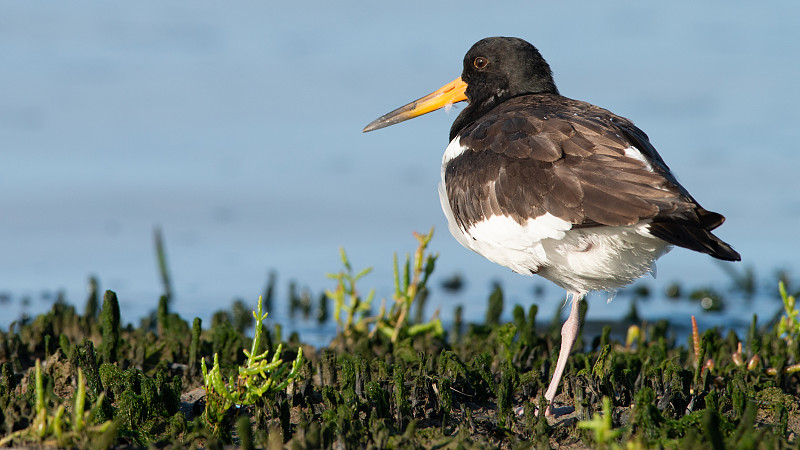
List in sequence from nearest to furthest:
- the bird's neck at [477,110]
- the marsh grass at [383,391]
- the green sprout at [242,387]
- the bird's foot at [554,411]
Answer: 1. the marsh grass at [383,391]
2. the green sprout at [242,387]
3. the bird's foot at [554,411]
4. the bird's neck at [477,110]

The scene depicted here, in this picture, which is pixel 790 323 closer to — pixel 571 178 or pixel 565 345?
pixel 565 345

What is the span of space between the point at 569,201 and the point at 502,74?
191 cm

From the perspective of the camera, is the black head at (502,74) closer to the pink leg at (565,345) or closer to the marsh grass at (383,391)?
the marsh grass at (383,391)

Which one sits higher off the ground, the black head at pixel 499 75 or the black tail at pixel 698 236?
the black head at pixel 499 75

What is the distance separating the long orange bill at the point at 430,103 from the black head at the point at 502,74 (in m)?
0.17

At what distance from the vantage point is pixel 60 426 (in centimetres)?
290

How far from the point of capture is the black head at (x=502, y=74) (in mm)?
5449

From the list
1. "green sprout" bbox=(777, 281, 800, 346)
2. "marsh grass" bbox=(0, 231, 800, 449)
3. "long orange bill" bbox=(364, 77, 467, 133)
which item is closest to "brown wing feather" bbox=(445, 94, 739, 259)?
"marsh grass" bbox=(0, 231, 800, 449)

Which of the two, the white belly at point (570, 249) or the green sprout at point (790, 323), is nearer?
the white belly at point (570, 249)

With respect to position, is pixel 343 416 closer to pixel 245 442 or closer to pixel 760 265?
pixel 245 442

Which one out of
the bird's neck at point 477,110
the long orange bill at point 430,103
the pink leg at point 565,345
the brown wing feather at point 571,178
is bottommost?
the pink leg at point 565,345

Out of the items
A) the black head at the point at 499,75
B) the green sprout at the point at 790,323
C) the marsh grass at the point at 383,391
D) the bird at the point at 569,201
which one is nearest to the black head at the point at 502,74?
the black head at the point at 499,75

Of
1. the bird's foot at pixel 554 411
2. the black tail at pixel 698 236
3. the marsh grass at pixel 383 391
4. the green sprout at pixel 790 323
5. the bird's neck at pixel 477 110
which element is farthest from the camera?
the bird's neck at pixel 477 110

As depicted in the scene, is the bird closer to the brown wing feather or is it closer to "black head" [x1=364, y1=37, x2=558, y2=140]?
the brown wing feather
